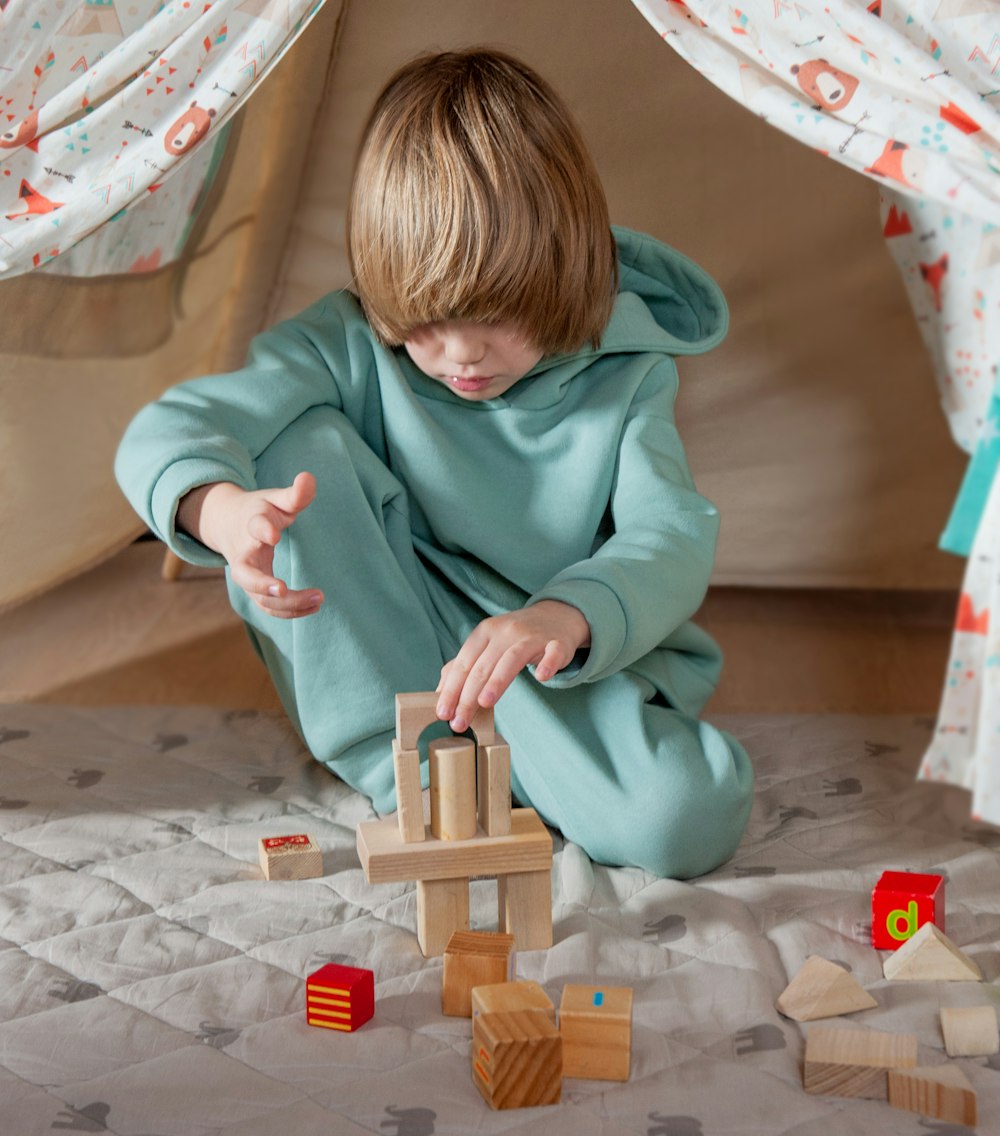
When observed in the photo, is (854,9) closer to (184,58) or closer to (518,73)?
(518,73)

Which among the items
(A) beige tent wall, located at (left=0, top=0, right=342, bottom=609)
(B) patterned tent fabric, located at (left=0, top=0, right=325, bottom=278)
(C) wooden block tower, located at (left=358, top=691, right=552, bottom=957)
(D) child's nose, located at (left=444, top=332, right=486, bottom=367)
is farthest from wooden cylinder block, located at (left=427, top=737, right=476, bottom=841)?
(A) beige tent wall, located at (left=0, top=0, right=342, bottom=609)

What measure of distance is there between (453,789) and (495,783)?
0.10 feet

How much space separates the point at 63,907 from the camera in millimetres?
1049

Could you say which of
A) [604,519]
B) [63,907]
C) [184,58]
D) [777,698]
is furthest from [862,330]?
[63,907]

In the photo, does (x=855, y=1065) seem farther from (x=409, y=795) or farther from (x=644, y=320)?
(x=644, y=320)

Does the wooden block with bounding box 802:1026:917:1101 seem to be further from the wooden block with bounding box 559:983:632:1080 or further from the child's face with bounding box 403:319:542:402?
the child's face with bounding box 403:319:542:402

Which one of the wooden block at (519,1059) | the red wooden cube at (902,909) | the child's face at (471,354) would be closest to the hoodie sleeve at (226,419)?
the child's face at (471,354)

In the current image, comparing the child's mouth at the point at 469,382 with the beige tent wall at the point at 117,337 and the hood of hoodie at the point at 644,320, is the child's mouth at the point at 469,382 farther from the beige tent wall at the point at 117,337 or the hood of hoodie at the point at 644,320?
the beige tent wall at the point at 117,337

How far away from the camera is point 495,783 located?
37.4 inches

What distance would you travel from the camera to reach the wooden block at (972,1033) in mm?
856

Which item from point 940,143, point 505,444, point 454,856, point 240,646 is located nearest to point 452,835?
point 454,856

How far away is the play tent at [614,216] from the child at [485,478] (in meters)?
0.17

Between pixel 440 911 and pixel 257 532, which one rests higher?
pixel 257 532

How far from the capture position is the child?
1092mm
